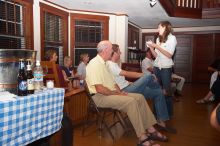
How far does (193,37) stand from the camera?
8.81 m

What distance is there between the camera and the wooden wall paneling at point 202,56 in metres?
8.67

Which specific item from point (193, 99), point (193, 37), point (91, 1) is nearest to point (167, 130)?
point (193, 99)

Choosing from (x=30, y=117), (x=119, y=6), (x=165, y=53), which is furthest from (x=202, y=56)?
(x=30, y=117)

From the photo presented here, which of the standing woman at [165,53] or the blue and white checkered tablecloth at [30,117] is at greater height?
the standing woman at [165,53]

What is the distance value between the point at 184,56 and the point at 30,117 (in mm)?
8253

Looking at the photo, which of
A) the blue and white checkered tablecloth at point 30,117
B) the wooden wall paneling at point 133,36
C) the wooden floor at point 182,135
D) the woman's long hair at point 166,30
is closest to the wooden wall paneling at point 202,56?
the wooden wall paneling at point 133,36

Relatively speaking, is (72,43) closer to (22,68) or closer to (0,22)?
(0,22)

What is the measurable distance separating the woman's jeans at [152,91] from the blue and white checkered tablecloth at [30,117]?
1401 mm

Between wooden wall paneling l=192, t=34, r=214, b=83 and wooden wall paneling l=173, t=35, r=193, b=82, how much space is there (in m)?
0.18

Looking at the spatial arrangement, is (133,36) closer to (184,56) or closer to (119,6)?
(184,56)

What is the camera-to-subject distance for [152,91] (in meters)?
3.12

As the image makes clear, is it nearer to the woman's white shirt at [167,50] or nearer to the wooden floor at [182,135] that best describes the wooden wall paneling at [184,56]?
the wooden floor at [182,135]

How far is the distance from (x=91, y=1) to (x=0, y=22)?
195 cm

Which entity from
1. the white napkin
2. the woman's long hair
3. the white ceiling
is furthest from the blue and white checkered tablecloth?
the white ceiling
